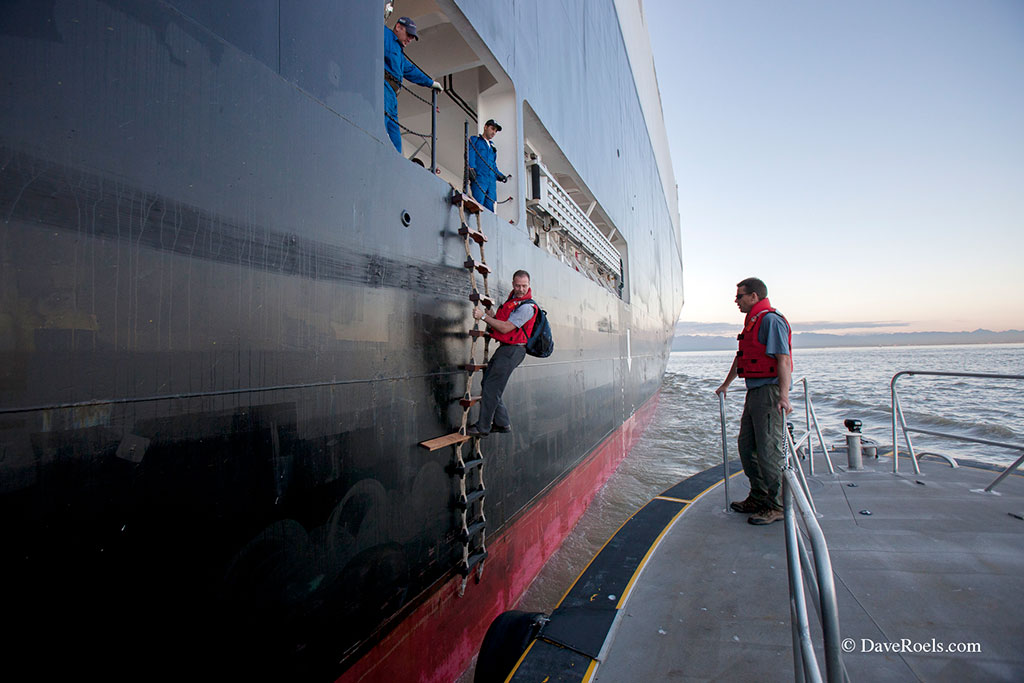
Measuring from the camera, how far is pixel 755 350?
3.59m

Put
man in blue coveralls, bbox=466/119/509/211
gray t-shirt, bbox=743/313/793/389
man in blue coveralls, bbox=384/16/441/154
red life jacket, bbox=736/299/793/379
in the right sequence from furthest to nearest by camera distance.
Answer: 1. man in blue coveralls, bbox=466/119/509/211
2. red life jacket, bbox=736/299/793/379
3. gray t-shirt, bbox=743/313/793/389
4. man in blue coveralls, bbox=384/16/441/154

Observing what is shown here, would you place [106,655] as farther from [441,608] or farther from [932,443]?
[932,443]

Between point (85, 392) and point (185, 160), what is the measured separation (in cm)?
83

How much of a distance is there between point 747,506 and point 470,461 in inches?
92.2

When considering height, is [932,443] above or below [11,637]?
below

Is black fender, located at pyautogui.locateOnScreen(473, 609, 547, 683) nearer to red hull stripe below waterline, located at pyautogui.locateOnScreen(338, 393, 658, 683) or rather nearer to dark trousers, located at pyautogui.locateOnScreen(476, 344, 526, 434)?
red hull stripe below waterline, located at pyautogui.locateOnScreen(338, 393, 658, 683)

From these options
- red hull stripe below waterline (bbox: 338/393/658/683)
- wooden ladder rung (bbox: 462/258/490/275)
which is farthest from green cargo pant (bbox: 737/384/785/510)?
wooden ladder rung (bbox: 462/258/490/275)

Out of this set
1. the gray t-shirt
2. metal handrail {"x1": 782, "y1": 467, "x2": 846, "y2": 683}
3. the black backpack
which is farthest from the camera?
the gray t-shirt

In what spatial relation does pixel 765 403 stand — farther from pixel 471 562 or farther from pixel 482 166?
pixel 482 166

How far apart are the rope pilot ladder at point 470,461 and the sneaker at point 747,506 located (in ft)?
6.87

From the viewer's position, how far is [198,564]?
5.11 ft

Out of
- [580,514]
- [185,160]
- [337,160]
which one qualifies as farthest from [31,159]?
[580,514]

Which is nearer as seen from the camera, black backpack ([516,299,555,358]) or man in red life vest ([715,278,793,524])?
black backpack ([516,299,555,358])

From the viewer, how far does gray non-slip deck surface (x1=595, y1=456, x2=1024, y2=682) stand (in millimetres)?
1940
